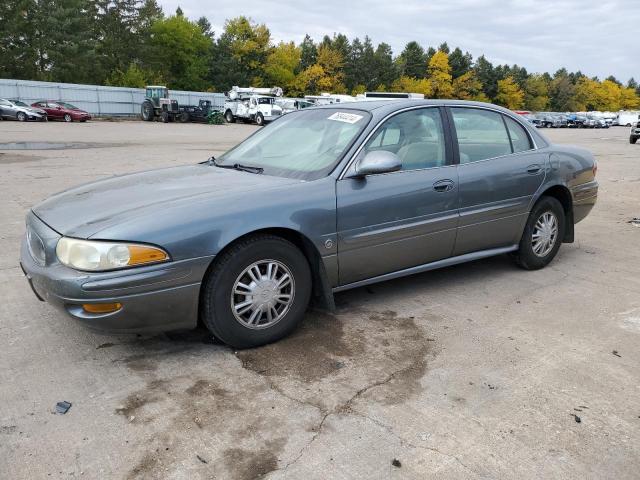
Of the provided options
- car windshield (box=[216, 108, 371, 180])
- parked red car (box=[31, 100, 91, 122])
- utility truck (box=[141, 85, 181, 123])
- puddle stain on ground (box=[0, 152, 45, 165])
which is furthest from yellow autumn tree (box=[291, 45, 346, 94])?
car windshield (box=[216, 108, 371, 180])

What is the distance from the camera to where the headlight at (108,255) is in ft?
9.36

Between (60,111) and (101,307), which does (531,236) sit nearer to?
(101,307)

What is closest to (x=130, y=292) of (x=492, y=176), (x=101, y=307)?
(x=101, y=307)

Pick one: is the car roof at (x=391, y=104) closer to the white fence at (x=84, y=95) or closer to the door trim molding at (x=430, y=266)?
the door trim molding at (x=430, y=266)

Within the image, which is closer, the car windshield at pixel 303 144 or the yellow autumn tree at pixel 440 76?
the car windshield at pixel 303 144

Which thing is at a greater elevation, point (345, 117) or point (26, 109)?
point (26, 109)

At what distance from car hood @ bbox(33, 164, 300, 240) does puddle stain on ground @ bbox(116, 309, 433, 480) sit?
86 centimetres

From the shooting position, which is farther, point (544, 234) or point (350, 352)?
point (544, 234)

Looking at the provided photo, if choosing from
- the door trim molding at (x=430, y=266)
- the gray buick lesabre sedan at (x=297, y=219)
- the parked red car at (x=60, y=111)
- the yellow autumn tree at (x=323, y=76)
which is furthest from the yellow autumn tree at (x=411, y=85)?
the door trim molding at (x=430, y=266)

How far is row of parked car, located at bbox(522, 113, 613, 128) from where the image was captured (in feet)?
204

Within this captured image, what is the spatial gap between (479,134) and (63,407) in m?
3.63

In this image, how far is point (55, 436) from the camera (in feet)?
8.13

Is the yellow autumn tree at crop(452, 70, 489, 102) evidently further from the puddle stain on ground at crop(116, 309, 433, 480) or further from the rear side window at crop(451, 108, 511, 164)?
the puddle stain on ground at crop(116, 309, 433, 480)

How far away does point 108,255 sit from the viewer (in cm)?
285
